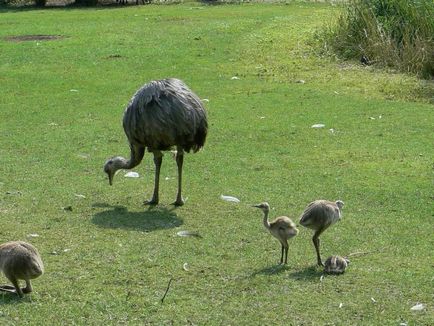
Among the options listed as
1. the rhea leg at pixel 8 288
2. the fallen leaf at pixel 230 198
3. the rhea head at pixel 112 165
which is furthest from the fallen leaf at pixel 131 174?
the rhea leg at pixel 8 288

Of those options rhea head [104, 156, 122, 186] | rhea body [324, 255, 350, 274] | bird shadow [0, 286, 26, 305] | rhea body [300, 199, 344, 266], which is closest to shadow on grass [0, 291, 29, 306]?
bird shadow [0, 286, 26, 305]

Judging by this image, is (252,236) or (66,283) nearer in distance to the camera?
(66,283)

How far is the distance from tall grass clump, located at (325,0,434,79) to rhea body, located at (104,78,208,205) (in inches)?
418

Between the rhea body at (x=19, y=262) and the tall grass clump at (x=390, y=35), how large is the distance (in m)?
14.4

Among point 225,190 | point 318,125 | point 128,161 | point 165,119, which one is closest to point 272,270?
point 165,119

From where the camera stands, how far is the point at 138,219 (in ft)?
33.2

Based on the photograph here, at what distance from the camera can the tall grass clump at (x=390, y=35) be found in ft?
66.7

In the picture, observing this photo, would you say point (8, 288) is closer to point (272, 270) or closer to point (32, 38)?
point (272, 270)

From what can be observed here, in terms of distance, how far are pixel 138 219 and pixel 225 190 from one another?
1639mm

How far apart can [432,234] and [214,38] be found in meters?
17.7

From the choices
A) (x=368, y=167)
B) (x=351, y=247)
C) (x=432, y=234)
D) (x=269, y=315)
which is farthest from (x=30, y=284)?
(x=368, y=167)

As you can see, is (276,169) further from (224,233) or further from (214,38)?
(214,38)

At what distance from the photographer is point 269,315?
729cm

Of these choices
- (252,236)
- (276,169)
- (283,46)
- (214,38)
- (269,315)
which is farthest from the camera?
(214,38)
